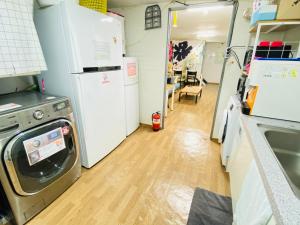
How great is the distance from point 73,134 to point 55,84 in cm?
62

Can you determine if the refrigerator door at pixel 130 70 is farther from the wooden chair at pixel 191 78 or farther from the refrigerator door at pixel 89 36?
the wooden chair at pixel 191 78

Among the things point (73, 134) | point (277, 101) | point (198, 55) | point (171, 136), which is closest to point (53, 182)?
point (73, 134)

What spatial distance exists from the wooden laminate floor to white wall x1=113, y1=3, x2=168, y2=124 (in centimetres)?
78

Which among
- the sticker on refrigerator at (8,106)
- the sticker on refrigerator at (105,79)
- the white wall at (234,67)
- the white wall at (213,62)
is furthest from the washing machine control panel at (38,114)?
the white wall at (213,62)

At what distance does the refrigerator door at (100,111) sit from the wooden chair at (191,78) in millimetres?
5405

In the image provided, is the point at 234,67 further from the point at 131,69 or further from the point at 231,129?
the point at 131,69

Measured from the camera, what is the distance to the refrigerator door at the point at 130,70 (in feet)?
7.73

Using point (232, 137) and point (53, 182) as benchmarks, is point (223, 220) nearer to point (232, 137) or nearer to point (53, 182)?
point (232, 137)

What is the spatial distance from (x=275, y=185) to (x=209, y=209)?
3.28 ft

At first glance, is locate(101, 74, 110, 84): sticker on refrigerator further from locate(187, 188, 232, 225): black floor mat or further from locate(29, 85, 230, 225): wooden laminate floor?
locate(187, 188, 232, 225): black floor mat

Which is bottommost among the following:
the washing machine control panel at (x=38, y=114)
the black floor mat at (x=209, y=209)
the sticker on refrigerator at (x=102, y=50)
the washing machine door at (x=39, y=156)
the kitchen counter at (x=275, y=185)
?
the black floor mat at (x=209, y=209)

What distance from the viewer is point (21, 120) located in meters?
1.13

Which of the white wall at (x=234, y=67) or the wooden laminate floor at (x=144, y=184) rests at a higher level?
the white wall at (x=234, y=67)

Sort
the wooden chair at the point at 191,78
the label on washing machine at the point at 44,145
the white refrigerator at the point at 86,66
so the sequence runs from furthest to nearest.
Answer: the wooden chair at the point at 191,78 < the white refrigerator at the point at 86,66 < the label on washing machine at the point at 44,145
